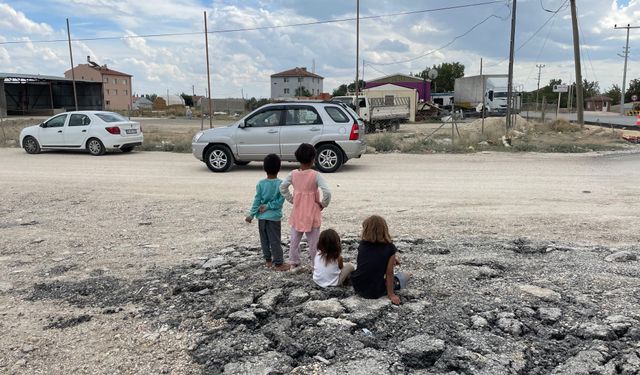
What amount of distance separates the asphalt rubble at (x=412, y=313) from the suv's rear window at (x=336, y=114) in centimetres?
729

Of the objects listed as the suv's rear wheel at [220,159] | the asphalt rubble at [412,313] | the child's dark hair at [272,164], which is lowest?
the asphalt rubble at [412,313]

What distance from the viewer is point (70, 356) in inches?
143

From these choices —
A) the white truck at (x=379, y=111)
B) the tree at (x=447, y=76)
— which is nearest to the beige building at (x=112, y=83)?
the tree at (x=447, y=76)

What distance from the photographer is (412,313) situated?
402 cm

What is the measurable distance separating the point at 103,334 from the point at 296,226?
6.36 ft

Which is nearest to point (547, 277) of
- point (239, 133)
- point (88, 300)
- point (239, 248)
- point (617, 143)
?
point (239, 248)

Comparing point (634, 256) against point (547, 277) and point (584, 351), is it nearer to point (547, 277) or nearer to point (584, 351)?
point (547, 277)

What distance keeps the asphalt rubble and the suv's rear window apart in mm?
7291

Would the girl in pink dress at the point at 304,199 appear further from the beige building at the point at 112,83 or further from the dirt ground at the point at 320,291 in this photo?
the beige building at the point at 112,83

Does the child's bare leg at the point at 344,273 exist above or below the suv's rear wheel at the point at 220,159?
below

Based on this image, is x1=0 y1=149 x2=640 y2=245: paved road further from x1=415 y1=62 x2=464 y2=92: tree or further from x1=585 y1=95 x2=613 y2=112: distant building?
x1=585 y1=95 x2=613 y2=112: distant building

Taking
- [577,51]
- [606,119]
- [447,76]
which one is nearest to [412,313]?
[577,51]

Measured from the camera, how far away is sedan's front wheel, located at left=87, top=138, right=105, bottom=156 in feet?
54.9

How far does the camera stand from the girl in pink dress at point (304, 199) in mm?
4988
